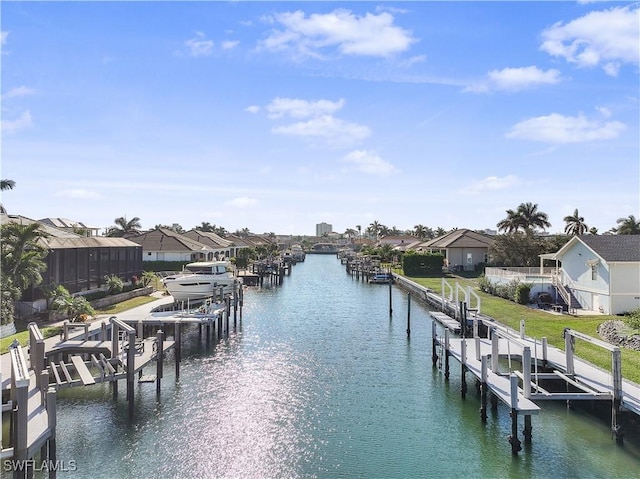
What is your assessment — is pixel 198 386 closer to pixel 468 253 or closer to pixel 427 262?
pixel 427 262

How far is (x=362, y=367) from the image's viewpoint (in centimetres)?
2675

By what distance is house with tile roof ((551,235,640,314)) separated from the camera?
31.9 m

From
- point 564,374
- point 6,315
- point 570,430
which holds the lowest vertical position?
point 570,430

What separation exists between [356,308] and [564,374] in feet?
99.6

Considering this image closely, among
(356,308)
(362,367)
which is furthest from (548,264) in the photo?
(362,367)

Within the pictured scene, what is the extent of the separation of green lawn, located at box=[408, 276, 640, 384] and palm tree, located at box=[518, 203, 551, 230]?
43102mm

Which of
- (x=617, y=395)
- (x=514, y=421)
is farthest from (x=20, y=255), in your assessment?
(x=617, y=395)

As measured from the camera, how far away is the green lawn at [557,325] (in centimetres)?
2077

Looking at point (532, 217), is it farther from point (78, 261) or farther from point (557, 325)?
point (78, 261)

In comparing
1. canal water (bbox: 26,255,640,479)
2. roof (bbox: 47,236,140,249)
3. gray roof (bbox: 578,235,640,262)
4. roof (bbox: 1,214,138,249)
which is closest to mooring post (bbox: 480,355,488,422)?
canal water (bbox: 26,255,640,479)

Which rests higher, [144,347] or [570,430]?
[144,347]

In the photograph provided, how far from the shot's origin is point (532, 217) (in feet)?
267

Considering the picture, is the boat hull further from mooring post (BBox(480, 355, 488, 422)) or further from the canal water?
mooring post (BBox(480, 355, 488, 422))

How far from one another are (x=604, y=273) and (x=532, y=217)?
2043 inches
